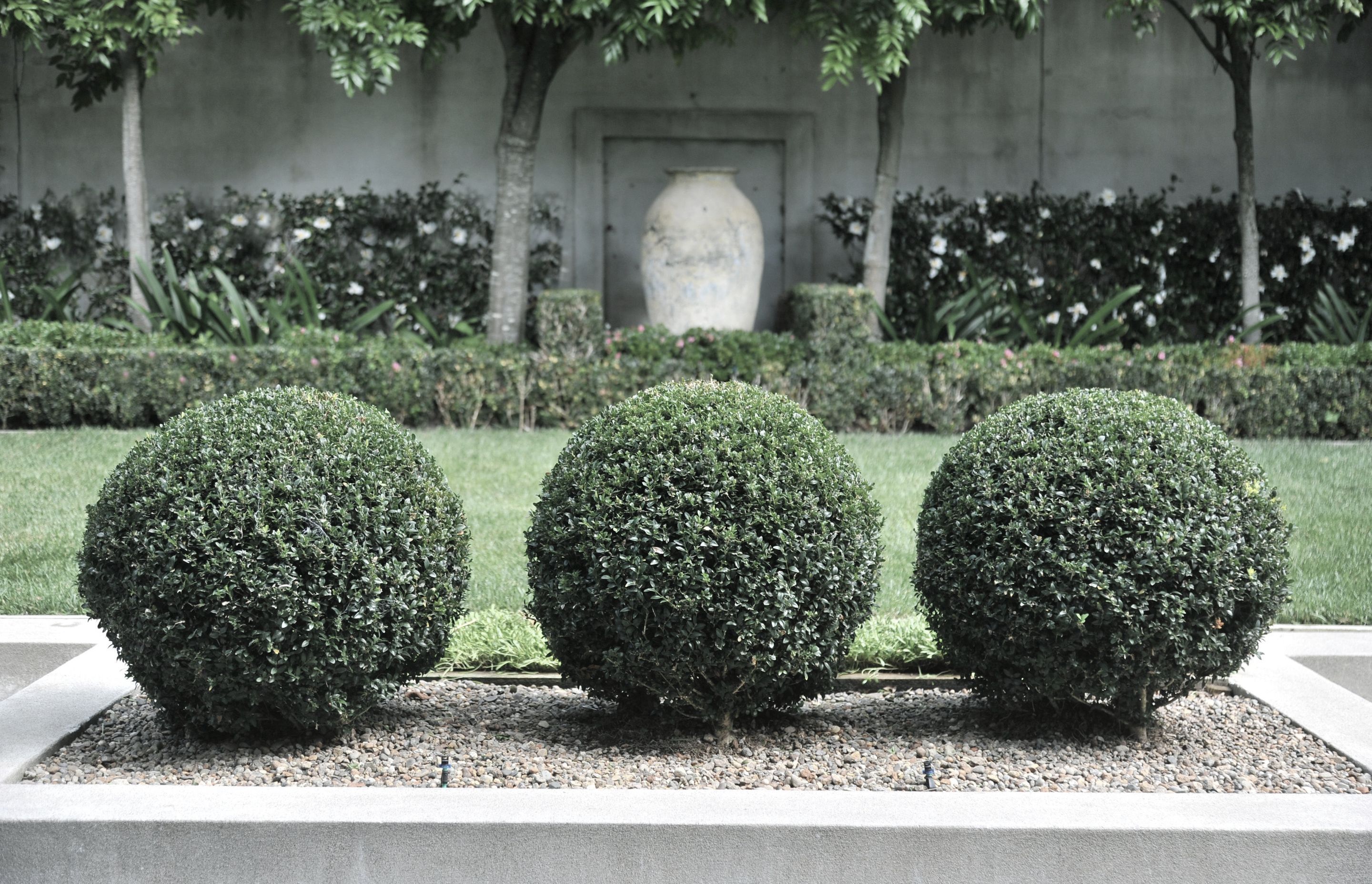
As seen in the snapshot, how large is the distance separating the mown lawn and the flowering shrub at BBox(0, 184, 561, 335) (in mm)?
2988

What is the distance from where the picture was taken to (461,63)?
10938 millimetres

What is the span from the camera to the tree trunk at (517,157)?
8.89 meters

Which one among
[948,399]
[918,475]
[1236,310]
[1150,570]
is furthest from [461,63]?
[1150,570]

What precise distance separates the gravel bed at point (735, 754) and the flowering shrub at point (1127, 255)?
26.5ft

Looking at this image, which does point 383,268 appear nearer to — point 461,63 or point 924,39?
point 461,63

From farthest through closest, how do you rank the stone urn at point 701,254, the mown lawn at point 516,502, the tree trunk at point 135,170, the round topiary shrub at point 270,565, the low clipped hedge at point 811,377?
the stone urn at point 701,254, the tree trunk at point 135,170, the low clipped hedge at point 811,377, the mown lawn at point 516,502, the round topiary shrub at point 270,565

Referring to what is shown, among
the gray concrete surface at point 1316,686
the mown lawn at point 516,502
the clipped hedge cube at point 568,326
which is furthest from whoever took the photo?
the clipped hedge cube at point 568,326

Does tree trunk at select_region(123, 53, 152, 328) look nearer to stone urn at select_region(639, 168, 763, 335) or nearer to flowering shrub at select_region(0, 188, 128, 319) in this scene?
flowering shrub at select_region(0, 188, 128, 319)

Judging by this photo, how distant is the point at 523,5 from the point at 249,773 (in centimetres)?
615

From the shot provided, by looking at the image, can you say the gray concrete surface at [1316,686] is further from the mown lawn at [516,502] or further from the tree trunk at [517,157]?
the tree trunk at [517,157]

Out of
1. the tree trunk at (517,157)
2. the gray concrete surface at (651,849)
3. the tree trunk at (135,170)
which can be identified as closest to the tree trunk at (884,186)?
the tree trunk at (517,157)


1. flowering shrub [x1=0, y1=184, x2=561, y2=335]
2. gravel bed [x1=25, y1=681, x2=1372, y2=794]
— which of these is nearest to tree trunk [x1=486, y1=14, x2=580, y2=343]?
flowering shrub [x1=0, y1=184, x2=561, y2=335]

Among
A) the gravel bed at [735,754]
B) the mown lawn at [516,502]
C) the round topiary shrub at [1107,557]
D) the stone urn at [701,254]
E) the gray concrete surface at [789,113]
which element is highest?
the gray concrete surface at [789,113]

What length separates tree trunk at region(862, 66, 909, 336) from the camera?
940 centimetres
